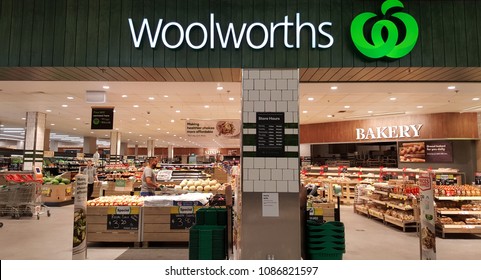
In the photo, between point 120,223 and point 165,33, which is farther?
point 120,223

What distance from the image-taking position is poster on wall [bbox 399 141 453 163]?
39.7ft

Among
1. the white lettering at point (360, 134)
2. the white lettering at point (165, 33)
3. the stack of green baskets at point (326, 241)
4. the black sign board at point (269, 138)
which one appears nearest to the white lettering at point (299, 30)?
the black sign board at point (269, 138)

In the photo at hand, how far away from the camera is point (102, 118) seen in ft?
34.8

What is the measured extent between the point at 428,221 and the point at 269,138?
8.79ft

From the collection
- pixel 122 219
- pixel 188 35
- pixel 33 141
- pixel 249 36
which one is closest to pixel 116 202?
pixel 122 219

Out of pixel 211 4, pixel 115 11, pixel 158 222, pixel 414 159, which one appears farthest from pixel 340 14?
pixel 414 159

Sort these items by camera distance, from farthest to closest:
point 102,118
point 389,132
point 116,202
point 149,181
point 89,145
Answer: point 89,145 → point 389,132 → point 102,118 → point 149,181 → point 116,202

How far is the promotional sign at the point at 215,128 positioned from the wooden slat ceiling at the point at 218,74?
3542 millimetres

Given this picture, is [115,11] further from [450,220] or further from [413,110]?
[413,110]

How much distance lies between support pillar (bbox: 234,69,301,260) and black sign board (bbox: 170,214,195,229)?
2.18 m

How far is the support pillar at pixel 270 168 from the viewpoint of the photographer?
4.04 meters

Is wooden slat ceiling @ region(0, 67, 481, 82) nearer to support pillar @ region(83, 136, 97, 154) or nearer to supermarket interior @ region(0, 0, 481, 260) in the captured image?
supermarket interior @ region(0, 0, 481, 260)

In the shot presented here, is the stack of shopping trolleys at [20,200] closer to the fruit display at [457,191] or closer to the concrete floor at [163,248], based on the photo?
the concrete floor at [163,248]

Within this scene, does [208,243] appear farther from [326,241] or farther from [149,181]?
[149,181]
